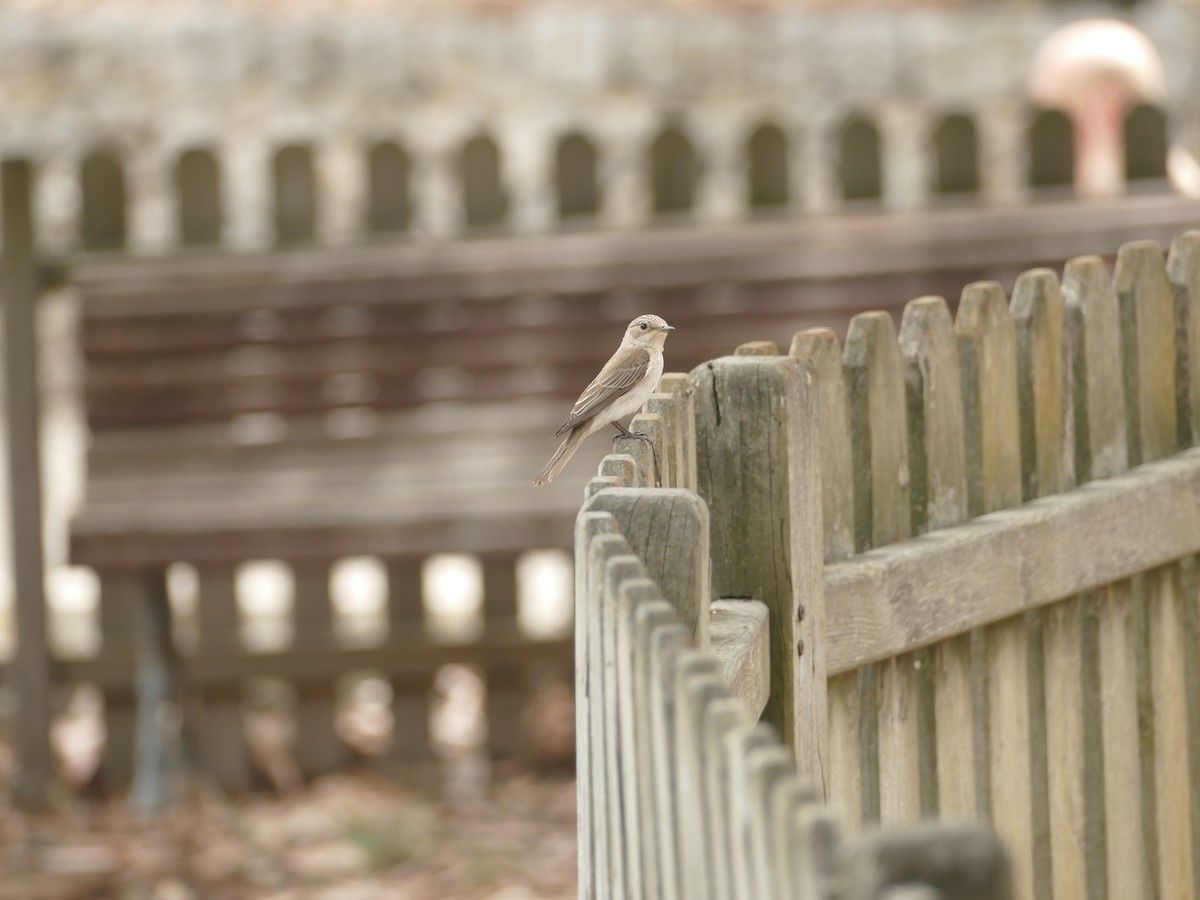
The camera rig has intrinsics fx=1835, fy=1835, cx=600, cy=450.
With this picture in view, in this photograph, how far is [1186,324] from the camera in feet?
11.6

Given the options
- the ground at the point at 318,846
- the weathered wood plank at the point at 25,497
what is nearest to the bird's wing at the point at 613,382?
the ground at the point at 318,846

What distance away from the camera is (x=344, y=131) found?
1072 cm

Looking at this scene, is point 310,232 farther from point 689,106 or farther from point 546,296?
point 689,106

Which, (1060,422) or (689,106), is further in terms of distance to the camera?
(689,106)

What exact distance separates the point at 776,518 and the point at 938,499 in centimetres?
50

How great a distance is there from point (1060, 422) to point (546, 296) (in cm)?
348

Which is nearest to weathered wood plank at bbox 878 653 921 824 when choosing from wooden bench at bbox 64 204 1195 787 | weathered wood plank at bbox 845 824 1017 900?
weathered wood plank at bbox 845 824 1017 900

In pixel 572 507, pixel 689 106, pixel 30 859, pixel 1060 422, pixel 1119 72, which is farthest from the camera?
pixel 689 106

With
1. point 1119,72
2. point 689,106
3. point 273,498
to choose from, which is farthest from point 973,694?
point 689,106

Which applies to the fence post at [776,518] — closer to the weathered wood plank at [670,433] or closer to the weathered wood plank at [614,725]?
the weathered wood plank at [670,433]

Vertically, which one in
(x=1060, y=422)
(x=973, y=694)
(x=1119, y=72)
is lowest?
(x=973, y=694)

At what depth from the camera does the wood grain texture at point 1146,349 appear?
3420 millimetres

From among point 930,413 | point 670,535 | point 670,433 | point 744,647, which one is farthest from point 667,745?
point 930,413

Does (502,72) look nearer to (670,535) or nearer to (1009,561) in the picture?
(1009,561)
